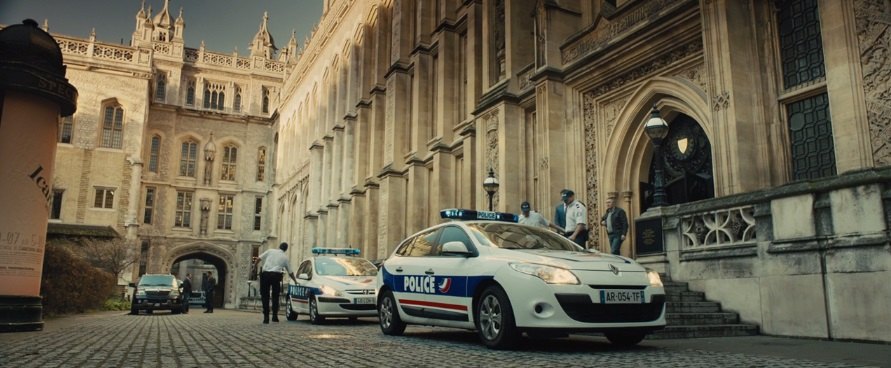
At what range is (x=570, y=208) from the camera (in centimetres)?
1298

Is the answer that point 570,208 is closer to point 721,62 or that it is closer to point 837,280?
point 721,62

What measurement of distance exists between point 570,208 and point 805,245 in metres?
4.96

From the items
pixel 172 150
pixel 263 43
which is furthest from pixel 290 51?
pixel 172 150

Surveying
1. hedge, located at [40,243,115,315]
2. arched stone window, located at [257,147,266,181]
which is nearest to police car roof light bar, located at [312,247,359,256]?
hedge, located at [40,243,115,315]

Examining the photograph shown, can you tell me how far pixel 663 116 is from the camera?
15.3 metres

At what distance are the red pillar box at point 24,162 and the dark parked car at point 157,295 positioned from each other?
15.1m

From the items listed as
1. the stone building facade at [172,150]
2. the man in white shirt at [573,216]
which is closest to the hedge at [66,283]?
the man in white shirt at [573,216]

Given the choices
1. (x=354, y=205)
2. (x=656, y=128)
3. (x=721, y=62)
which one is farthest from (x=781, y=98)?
(x=354, y=205)

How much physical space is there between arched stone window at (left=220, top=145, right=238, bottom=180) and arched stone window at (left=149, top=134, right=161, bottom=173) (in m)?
5.05

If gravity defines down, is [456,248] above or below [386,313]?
above

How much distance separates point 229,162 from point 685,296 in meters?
51.2

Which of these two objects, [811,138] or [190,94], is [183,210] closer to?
[190,94]

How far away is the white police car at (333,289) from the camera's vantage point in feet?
44.1

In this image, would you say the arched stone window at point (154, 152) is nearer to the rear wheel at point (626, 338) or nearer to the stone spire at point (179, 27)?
the stone spire at point (179, 27)
